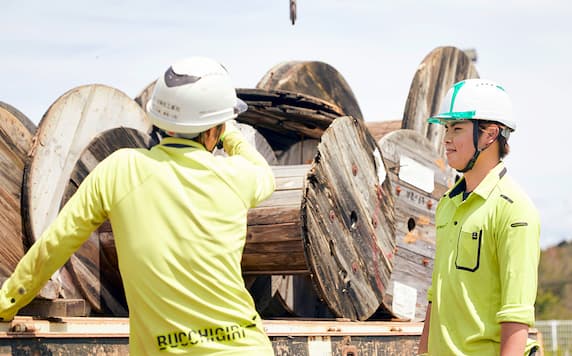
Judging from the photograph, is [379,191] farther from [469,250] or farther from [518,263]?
[518,263]

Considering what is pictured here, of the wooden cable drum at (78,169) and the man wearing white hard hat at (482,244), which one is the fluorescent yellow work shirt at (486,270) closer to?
the man wearing white hard hat at (482,244)

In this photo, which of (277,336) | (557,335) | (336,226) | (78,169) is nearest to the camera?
(277,336)

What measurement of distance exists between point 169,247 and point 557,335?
15887 mm

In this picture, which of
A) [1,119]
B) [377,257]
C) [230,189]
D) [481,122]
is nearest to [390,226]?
[377,257]

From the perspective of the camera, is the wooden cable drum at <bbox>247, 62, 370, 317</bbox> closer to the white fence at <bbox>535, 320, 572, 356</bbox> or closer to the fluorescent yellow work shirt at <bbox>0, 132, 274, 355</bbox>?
the fluorescent yellow work shirt at <bbox>0, 132, 274, 355</bbox>

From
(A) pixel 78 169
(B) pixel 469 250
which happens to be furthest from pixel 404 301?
(B) pixel 469 250

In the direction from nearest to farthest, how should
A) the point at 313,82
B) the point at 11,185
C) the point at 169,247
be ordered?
the point at 169,247
the point at 11,185
the point at 313,82

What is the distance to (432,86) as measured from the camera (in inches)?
314

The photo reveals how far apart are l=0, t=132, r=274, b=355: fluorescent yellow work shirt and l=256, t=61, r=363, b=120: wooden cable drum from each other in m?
4.22

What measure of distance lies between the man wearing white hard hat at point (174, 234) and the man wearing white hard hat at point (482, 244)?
0.74 metres

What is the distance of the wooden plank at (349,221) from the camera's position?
552cm

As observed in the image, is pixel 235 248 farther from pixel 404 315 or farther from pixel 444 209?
pixel 404 315

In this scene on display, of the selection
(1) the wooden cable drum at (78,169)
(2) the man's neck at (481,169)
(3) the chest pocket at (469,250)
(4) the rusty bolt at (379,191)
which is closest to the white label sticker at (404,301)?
(4) the rusty bolt at (379,191)

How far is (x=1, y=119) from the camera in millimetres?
5055
